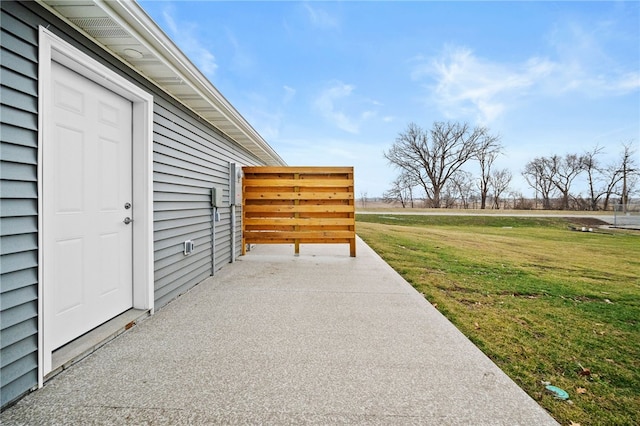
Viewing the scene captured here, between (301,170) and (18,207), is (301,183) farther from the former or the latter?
(18,207)

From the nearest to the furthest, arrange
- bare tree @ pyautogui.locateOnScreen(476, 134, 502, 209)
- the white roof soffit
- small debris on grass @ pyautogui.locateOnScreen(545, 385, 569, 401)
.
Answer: small debris on grass @ pyautogui.locateOnScreen(545, 385, 569, 401), the white roof soffit, bare tree @ pyautogui.locateOnScreen(476, 134, 502, 209)

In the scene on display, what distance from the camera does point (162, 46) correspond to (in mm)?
2432

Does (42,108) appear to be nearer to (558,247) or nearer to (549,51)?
(558,247)

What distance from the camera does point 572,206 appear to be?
29.9 meters

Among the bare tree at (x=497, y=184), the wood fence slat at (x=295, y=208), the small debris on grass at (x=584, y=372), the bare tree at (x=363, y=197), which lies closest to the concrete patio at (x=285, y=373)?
the small debris on grass at (x=584, y=372)

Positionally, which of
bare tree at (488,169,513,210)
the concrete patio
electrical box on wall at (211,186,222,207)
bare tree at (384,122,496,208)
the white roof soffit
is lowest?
the concrete patio

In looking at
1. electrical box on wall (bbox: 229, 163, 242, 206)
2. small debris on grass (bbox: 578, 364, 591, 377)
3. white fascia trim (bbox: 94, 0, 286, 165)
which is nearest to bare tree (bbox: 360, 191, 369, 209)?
electrical box on wall (bbox: 229, 163, 242, 206)

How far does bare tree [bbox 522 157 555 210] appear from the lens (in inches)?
1236

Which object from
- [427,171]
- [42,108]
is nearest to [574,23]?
[42,108]

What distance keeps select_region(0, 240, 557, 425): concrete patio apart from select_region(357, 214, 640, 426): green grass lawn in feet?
0.91

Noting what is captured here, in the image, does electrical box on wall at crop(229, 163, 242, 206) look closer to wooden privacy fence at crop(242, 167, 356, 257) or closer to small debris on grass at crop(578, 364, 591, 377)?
wooden privacy fence at crop(242, 167, 356, 257)

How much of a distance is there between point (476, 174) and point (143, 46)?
1355 inches

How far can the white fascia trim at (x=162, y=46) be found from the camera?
1931 millimetres

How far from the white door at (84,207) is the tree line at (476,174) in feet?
97.1
